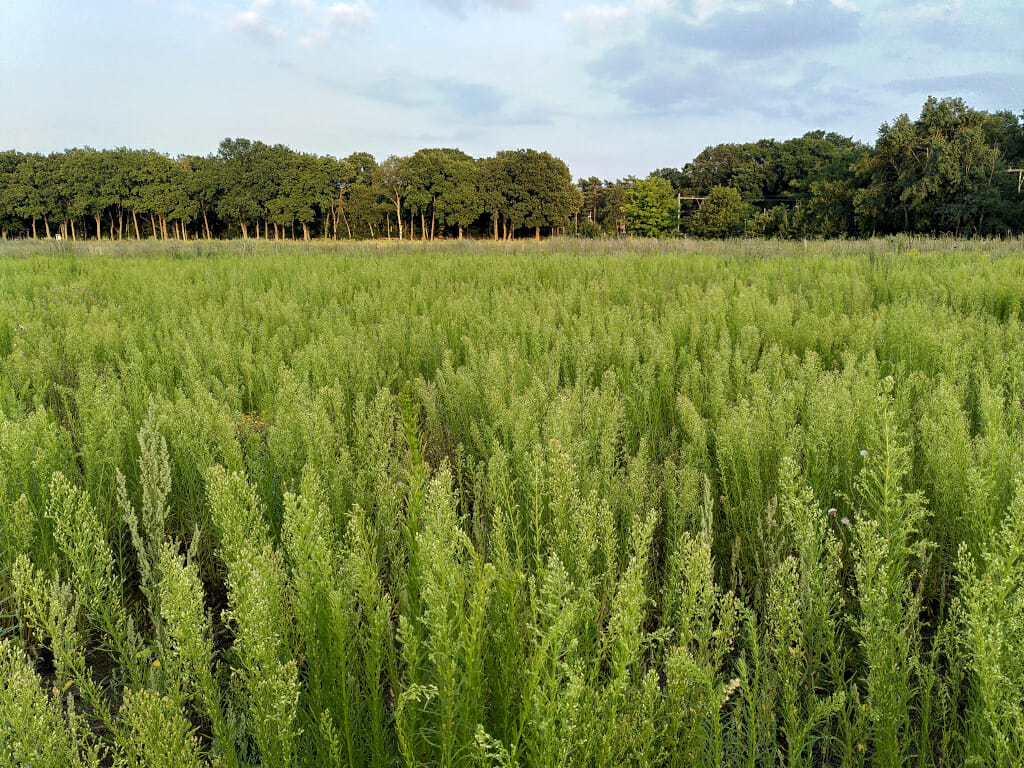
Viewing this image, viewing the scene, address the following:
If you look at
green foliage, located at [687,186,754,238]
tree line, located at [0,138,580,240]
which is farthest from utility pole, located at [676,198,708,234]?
tree line, located at [0,138,580,240]

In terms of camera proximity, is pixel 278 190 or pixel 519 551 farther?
pixel 278 190

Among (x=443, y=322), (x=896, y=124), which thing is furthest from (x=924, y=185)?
(x=443, y=322)

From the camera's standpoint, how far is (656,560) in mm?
2260

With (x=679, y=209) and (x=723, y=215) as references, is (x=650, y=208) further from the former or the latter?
(x=723, y=215)

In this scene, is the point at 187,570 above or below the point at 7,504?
above

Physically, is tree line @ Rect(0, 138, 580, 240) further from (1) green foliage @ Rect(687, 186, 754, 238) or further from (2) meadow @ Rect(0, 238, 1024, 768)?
(2) meadow @ Rect(0, 238, 1024, 768)

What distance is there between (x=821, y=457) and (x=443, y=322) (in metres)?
3.76

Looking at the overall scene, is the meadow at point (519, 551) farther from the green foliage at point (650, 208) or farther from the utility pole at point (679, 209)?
the green foliage at point (650, 208)

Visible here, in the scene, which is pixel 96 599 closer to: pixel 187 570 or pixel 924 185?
pixel 187 570

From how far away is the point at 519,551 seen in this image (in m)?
1.66

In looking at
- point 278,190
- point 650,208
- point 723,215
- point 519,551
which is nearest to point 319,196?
point 278,190


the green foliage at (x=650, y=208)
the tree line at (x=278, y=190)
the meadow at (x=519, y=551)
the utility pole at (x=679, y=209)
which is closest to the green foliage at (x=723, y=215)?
the utility pole at (x=679, y=209)

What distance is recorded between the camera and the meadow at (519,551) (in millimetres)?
1124

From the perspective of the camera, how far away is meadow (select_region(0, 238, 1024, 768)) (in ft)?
3.69
